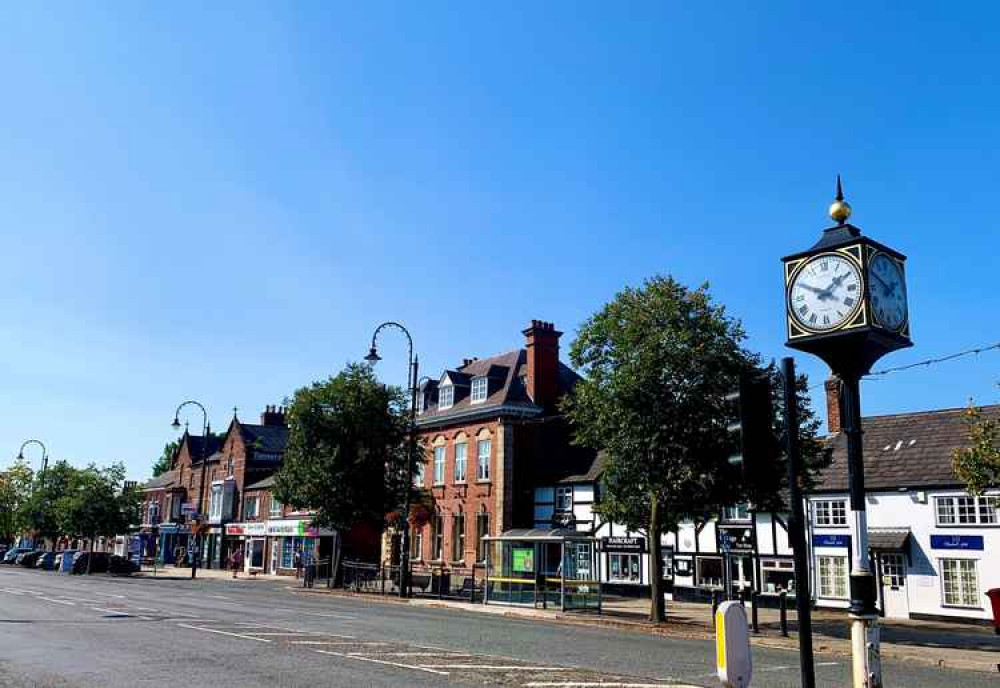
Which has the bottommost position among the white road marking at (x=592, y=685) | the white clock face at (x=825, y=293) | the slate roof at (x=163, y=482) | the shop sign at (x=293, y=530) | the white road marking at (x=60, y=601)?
the white road marking at (x=60, y=601)

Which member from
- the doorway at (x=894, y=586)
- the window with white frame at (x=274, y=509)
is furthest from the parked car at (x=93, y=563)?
the doorway at (x=894, y=586)

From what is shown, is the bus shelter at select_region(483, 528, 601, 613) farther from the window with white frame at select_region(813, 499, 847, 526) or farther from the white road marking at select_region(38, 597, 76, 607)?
the white road marking at select_region(38, 597, 76, 607)

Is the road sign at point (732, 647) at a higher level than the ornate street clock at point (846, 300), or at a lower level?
lower

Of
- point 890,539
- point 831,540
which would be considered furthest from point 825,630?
point 831,540

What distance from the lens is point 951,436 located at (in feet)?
98.1

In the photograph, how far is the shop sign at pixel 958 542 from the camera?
2704cm

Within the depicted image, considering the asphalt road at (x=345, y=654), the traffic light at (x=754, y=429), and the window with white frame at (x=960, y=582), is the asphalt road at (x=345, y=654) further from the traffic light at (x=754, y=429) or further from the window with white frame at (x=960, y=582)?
the window with white frame at (x=960, y=582)

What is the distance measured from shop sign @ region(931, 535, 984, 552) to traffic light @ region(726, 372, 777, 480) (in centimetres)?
2458

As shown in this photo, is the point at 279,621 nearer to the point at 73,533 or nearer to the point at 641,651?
the point at 641,651

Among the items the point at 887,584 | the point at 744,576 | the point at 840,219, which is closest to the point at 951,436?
the point at 887,584

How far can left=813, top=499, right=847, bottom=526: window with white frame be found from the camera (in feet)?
101

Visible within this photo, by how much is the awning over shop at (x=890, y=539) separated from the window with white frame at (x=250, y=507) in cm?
4731

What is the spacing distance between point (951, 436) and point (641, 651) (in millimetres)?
18945

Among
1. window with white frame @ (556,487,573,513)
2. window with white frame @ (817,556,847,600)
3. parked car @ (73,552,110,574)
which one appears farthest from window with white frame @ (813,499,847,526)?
parked car @ (73,552,110,574)
